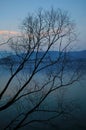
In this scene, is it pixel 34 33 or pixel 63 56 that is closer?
pixel 34 33

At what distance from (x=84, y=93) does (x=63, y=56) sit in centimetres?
1682

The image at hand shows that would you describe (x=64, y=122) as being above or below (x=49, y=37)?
below

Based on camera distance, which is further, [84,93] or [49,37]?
[84,93]

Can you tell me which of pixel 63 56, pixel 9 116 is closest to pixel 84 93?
pixel 9 116

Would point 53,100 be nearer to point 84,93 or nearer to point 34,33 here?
point 84,93

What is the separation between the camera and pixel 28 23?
10781 mm

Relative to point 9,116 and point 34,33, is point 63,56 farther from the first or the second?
point 9,116

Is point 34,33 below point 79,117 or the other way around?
the other way around

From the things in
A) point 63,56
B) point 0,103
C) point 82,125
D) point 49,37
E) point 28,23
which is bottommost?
point 82,125

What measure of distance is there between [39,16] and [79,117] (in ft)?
37.8

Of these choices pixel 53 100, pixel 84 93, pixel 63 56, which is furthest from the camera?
pixel 84 93

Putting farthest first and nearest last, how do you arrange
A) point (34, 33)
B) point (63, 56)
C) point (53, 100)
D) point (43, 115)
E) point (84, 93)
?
point (84, 93) → point (53, 100) → point (43, 115) → point (63, 56) → point (34, 33)

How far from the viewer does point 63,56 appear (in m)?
Answer: 11.4

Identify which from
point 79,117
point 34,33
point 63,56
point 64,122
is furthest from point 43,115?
point 34,33
